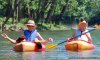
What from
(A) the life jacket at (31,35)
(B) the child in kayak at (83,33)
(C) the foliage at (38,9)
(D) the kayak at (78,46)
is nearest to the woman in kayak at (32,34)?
(A) the life jacket at (31,35)

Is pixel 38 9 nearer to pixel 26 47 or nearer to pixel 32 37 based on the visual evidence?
pixel 32 37

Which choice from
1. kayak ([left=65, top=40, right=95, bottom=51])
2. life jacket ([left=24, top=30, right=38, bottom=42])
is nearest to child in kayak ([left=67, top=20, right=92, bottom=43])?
kayak ([left=65, top=40, right=95, bottom=51])

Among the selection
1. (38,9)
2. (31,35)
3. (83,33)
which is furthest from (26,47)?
(38,9)

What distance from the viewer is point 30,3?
232 feet

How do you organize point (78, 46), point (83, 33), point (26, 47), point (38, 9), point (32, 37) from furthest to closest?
point (38, 9)
point (83, 33)
point (78, 46)
point (32, 37)
point (26, 47)

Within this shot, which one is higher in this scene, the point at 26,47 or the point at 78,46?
the point at 26,47

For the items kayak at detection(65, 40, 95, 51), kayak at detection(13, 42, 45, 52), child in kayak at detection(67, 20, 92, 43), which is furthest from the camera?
child in kayak at detection(67, 20, 92, 43)

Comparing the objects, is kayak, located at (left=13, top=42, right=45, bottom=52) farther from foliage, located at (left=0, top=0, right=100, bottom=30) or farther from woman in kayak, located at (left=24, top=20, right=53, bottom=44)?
foliage, located at (left=0, top=0, right=100, bottom=30)

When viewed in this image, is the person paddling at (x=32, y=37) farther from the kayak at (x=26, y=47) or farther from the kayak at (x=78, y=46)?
the kayak at (x=78, y=46)

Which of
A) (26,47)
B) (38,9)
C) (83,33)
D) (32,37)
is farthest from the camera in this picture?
(38,9)

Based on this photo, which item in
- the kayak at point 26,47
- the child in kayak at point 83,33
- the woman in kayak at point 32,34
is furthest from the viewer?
the child in kayak at point 83,33

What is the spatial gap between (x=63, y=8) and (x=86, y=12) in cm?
2169

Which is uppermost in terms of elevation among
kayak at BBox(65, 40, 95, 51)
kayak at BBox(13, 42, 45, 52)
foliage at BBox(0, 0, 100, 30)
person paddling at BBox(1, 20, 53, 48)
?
person paddling at BBox(1, 20, 53, 48)

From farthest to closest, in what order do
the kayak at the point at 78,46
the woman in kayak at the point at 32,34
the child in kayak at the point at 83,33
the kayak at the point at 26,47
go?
the child in kayak at the point at 83,33, the kayak at the point at 78,46, the woman in kayak at the point at 32,34, the kayak at the point at 26,47
